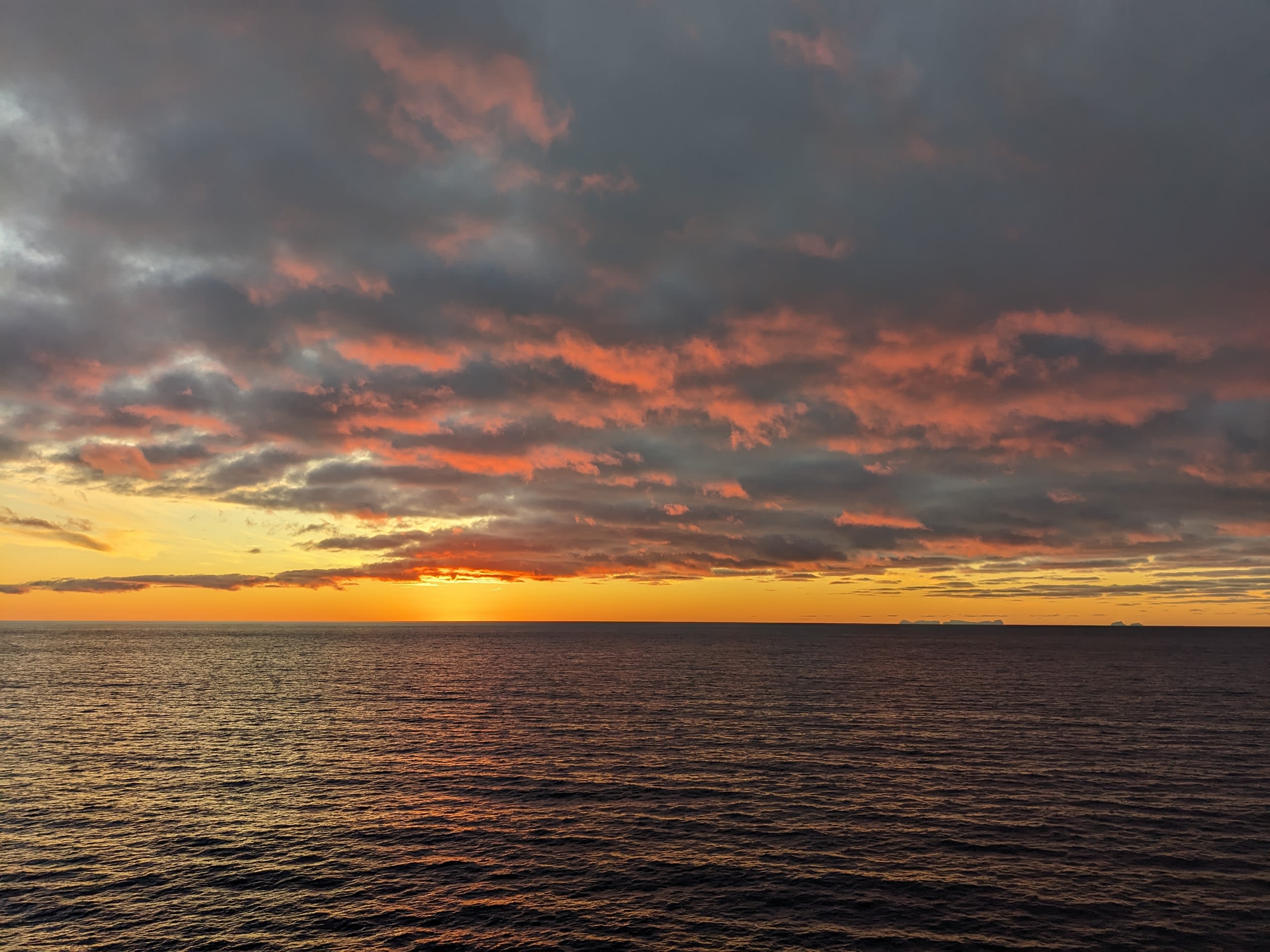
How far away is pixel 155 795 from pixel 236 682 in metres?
92.1

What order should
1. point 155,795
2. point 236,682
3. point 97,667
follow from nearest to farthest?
point 155,795 → point 236,682 → point 97,667

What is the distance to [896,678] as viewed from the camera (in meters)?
143

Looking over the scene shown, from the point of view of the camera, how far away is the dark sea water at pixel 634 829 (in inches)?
1308

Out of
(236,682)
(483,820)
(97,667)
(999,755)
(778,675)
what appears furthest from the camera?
(97,667)

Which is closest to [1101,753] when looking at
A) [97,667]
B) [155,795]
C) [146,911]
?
[146,911]

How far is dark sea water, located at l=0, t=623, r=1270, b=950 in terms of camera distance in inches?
1308

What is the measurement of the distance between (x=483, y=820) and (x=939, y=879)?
28563mm

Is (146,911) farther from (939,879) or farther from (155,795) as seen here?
(939,879)

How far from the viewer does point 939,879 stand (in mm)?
37969

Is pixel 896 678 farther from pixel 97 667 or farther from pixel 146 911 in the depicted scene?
pixel 97 667

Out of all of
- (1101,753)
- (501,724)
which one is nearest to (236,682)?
(501,724)

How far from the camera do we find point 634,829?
46.0 metres

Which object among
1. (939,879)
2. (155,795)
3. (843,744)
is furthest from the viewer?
(843,744)

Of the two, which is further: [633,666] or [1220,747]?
[633,666]
